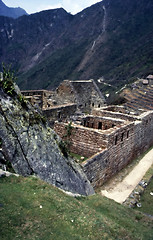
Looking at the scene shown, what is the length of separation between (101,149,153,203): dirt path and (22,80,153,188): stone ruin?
0.65 m

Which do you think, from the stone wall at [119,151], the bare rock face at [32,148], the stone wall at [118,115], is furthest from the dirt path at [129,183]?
the stone wall at [118,115]

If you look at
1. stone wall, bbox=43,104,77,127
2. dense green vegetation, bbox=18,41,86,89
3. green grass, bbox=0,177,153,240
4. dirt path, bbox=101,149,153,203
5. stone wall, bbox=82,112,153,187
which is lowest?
dirt path, bbox=101,149,153,203

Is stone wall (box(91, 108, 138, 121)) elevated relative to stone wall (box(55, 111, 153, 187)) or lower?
elevated

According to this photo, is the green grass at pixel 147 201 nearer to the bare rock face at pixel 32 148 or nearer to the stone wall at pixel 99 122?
the bare rock face at pixel 32 148

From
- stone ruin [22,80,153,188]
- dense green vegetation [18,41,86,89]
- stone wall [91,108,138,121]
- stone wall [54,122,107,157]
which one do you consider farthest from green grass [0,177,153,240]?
dense green vegetation [18,41,86,89]

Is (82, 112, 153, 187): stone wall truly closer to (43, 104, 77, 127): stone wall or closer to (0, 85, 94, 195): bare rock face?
(0, 85, 94, 195): bare rock face

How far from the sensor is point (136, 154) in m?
16.5

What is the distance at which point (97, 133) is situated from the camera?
1173 cm

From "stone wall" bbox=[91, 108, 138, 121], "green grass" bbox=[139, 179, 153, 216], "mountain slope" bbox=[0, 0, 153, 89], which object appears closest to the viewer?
"green grass" bbox=[139, 179, 153, 216]

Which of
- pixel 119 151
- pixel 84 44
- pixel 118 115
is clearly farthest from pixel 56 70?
pixel 119 151

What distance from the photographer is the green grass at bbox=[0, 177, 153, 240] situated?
457cm

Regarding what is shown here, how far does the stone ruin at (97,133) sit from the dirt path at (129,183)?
0.65m

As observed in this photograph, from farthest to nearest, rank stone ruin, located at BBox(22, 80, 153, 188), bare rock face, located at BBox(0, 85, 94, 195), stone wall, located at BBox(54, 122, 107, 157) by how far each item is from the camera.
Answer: stone wall, located at BBox(54, 122, 107, 157)
stone ruin, located at BBox(22, 80, 153, 188)
bare rock face, located at BBox(0, 85, 94, 195)

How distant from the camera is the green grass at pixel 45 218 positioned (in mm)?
4574
